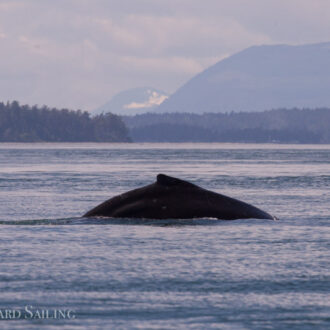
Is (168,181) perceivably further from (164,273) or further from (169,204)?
(164,273)

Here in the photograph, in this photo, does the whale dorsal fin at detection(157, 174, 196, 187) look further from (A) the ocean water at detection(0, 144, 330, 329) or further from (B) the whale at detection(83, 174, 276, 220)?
(A) the ocean water at detection(0, 144, 330, 329)

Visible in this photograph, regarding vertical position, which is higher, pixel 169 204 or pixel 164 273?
pixel 169 204

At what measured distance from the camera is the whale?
22594 millimetres

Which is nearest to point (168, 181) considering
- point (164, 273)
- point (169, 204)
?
point (169, 204)

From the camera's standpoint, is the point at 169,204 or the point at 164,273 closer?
the point at 164,273

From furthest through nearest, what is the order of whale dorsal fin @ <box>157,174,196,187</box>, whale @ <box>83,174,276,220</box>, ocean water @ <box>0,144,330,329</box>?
whale @ <box>83,174,276,220</box> → whale dorsal fin @ <box>157,174,196,187</box> → ocean water @ <box>0,144,330,329</box>

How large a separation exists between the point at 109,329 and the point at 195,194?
1210 cm

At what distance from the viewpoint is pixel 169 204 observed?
22672mm

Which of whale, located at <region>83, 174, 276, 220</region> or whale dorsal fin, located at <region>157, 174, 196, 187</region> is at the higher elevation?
whale dorsal fin, located at <region>157, 174, 196, 187</region>

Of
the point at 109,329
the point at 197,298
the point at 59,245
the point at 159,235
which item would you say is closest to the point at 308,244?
the point at 159,235

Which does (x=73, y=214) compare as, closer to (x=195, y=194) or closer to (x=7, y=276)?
(x=195, y=194)

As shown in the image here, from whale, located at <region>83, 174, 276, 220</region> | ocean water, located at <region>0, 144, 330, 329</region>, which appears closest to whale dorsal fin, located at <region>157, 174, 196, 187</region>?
whale, located at <region>83, 174, 276, 220</region>

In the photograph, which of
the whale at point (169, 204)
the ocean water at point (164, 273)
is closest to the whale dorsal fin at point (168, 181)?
the whale at point (169, 204)

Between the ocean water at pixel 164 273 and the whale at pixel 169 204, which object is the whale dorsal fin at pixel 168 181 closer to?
the whale at pixel 169 204
